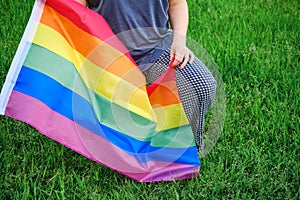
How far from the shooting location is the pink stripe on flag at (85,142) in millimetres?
2211

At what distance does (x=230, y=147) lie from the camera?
2.56 meters

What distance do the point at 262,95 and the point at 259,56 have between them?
1.64 ft

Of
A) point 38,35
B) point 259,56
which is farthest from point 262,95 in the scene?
point 38,35

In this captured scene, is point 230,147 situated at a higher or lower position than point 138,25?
lower

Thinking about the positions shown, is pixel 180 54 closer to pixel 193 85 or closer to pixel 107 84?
pixel 193 85

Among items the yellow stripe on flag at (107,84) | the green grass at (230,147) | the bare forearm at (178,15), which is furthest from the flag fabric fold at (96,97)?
the bare forearm at (178,15)

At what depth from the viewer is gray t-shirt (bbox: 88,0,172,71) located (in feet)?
7.90

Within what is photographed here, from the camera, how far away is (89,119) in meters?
2.28

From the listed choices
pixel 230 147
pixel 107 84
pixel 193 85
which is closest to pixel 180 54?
pixel 193 85

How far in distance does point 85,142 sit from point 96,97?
196mm

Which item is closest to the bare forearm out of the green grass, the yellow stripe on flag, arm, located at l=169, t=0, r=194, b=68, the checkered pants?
arm, located at l=169, t=0, r=194, b=68

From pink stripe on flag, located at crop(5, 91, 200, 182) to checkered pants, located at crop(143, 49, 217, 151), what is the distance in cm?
23

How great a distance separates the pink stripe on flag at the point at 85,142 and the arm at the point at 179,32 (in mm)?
424

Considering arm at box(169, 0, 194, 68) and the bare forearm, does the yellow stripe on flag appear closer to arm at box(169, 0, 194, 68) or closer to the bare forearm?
arm at box(169, 0, 194, 68)
